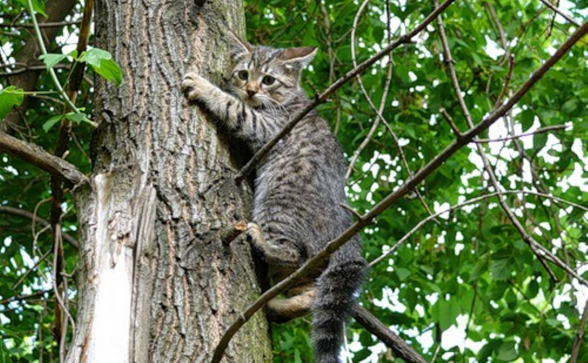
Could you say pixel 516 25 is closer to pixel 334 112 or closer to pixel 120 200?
pixel 334 112

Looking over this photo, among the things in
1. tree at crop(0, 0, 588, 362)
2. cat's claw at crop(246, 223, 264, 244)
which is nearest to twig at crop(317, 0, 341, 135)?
tree at crop(0, 0, 588, 362)

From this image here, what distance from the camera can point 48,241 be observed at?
209 inches

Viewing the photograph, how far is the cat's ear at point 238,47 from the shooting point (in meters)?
3.43

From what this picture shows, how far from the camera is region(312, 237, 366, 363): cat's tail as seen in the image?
2.96 meters

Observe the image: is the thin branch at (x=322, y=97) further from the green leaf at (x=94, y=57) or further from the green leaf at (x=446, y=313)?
the green leaf at (x=446, y=313)

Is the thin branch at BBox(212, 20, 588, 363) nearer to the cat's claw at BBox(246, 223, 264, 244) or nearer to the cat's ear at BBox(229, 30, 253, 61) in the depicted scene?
the cat's claw at BBox(246, 223, 264, 244)

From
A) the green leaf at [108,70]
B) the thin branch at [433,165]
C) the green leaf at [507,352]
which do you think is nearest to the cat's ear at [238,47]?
the green leaf at [108,70]

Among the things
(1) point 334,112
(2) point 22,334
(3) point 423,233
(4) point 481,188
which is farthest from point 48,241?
(4) point 481,188

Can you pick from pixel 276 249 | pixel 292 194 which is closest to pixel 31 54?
pixel 292 194

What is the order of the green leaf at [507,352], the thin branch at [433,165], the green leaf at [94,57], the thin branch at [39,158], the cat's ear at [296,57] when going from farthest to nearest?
the cat's ear at [296,57] → the green leaf at [507,352] → the thin branch at [39,158] → the green leaf at [94,57] → the thin branch at [433,165]

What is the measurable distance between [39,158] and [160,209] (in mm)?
403

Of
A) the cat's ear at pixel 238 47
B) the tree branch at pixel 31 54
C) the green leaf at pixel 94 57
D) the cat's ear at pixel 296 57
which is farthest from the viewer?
the tree branch at pixel 31 54

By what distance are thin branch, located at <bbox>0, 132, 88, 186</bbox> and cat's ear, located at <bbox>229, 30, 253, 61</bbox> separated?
3.44 ft

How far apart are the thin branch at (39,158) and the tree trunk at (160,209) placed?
5 centimetres
